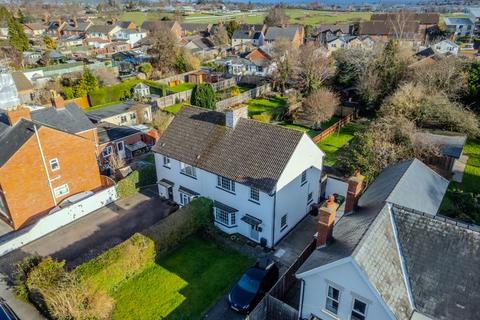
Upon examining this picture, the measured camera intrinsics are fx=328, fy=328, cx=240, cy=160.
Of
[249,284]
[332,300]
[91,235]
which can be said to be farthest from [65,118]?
[332,300]

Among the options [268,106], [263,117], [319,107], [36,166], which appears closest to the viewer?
[36,166]

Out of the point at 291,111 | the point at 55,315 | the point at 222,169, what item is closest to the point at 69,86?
the point at 291,111

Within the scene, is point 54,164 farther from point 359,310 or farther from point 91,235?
point 359,310

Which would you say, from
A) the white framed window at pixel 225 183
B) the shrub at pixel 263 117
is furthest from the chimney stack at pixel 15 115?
the shrub at pixel 263 117

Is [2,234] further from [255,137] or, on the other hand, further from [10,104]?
[10,104]

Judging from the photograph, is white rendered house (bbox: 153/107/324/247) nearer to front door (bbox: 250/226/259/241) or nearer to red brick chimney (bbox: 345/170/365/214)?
front door (bbox: 250/226/259/241)

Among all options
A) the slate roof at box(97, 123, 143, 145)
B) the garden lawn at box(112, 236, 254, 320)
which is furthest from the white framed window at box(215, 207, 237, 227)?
the slate roof at box(97, 123, 143, 145)
